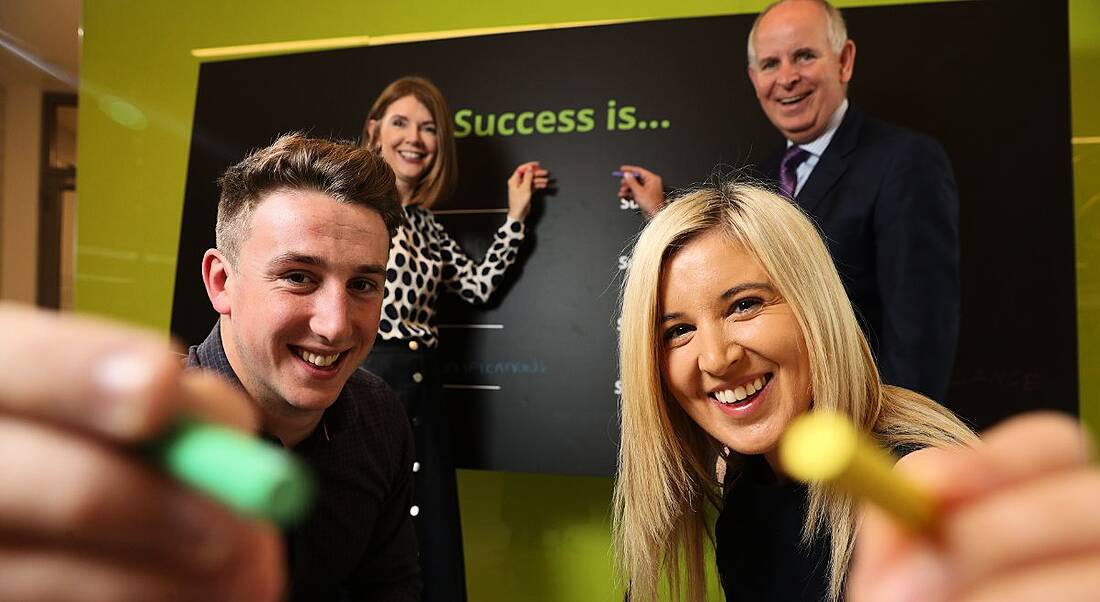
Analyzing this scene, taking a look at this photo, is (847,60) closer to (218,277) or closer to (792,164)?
(792,164)

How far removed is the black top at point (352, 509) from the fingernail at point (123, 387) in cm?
139

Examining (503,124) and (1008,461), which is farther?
(503,124)

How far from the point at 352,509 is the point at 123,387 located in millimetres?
1542

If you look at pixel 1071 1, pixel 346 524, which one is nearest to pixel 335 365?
pixel 346 524

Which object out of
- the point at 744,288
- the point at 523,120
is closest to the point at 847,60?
the point at 523,120

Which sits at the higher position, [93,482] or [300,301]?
[300,301]

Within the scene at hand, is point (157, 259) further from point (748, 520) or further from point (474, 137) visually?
point (748, 520)

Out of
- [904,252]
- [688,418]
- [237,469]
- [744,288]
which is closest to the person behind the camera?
[237,469]

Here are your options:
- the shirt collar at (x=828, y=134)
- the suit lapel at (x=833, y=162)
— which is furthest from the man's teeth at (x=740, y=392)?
the shirt collar at (x=828, y=134)

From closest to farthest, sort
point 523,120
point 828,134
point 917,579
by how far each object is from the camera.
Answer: point 917,579 < point 828,134 < point 523,120

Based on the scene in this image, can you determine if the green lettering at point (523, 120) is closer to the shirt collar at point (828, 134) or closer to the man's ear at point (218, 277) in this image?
the shirt collar at point (828, 134)

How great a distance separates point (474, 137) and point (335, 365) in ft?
4.06

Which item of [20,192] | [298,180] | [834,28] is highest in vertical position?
[834,28]

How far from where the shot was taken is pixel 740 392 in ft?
5.38
